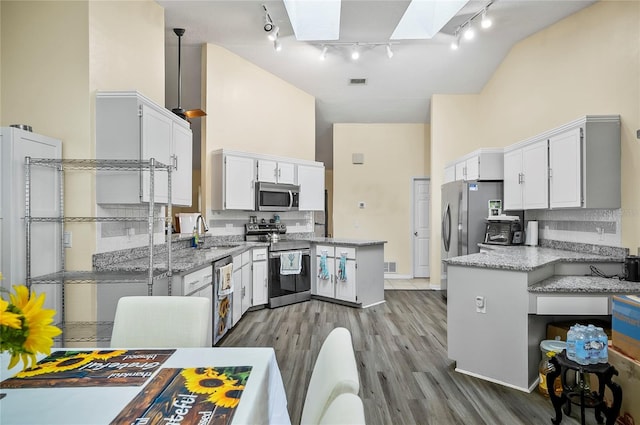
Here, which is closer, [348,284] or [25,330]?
[25,330]

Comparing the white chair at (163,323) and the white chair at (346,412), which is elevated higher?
the white chair at (346,412)

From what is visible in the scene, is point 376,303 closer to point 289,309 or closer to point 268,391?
point 289,309

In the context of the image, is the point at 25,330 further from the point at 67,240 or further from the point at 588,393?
the point at 588,393

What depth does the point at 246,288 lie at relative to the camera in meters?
4.52

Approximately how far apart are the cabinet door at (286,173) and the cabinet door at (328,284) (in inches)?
50.3

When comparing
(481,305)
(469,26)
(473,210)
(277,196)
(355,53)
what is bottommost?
(481,305)

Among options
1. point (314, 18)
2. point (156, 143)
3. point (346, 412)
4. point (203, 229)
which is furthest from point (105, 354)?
point (314, 18)

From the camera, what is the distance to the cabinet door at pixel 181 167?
11.1 ft

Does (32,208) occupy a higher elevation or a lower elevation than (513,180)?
lower

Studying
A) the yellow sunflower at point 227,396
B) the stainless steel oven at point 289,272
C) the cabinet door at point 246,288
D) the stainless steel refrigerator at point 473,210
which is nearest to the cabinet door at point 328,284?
the stainless steel oven at point 289,272

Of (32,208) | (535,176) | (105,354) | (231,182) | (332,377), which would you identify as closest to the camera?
(332,377)

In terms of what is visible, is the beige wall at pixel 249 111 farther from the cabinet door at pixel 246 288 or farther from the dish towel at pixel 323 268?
the dish towel at pixel 323 268

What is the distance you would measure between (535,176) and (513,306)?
1.88 m

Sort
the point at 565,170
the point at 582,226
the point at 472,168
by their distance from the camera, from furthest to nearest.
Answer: the point at 472,168, the point at 582,226, the point at 565,170
